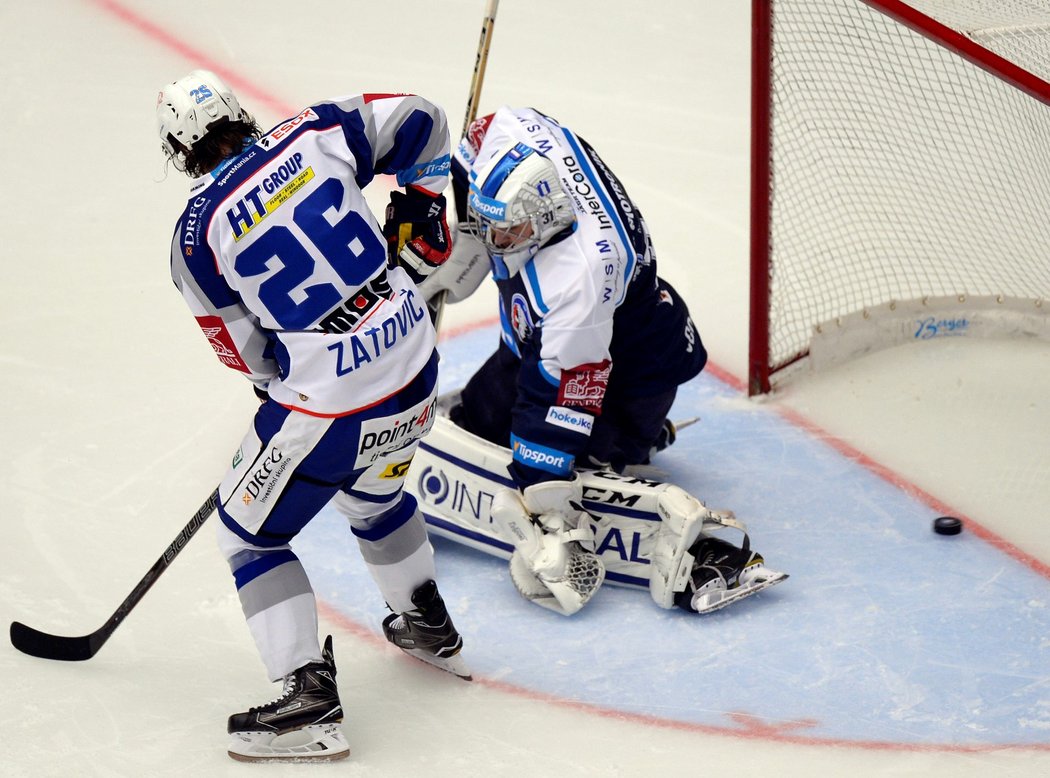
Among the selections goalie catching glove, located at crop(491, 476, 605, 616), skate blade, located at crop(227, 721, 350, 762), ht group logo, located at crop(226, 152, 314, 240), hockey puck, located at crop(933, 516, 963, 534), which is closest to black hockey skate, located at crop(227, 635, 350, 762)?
skate blade, located at crop(227, 721, 350, 762)

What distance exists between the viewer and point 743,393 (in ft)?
15.2

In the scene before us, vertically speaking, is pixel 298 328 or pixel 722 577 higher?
pixel 298 328

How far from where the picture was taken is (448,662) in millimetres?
3270

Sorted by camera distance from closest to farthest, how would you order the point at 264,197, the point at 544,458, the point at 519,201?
the point at 264,197 < the point at 519,201 < the point at 544,458

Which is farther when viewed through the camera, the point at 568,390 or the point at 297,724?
the point at 568,390

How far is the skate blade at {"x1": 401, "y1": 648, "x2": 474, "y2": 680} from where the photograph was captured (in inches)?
129

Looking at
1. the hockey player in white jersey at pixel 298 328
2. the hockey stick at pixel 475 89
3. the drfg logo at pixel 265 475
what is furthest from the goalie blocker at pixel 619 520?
the drfg logo at pixel 265 475

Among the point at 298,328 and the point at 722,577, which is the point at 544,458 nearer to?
the point at 722,577

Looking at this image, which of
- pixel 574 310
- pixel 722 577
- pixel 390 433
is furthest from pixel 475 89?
pixel 722 577

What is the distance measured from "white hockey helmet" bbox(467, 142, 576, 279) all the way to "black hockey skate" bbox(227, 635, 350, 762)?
1139 millimetres

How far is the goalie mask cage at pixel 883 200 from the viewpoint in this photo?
4266 mm

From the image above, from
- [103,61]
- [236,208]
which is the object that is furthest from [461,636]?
[103,61]

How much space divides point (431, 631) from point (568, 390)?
68 centimetres

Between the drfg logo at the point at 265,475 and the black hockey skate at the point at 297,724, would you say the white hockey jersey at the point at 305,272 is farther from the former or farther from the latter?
the black hockey skate at the point at 297,724
